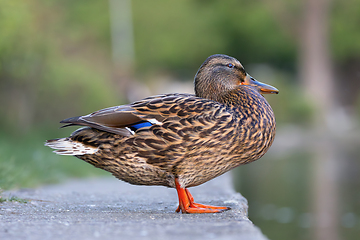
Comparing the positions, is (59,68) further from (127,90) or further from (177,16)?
(177,16)

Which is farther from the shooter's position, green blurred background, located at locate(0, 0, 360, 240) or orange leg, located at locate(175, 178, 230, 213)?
green blurred background, located at locate(0, 0, 360, 240)

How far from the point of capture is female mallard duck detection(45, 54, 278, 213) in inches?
140

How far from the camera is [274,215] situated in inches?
297

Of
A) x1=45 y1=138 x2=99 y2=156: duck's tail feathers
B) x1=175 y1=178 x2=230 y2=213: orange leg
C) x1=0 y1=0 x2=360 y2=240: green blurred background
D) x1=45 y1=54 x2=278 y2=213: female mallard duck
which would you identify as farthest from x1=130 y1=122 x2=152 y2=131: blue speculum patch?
x1=0 y1=0 x2=360 y2=240: green blurred background

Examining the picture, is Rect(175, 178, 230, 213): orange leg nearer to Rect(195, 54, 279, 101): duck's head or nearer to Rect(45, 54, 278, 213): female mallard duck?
Rect(45, 54, 278, 213): female mallard duck

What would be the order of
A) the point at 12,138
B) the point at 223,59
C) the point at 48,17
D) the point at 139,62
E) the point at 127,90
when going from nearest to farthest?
the point at 223,59
the point at 12,138
the point at 48,17
the point at 127,90
the point at 139,62

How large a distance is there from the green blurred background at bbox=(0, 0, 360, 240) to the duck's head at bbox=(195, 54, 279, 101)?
5.92 ft

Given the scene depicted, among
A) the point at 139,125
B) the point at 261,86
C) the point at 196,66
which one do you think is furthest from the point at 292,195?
the point at 196,66

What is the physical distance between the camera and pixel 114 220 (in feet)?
10.2

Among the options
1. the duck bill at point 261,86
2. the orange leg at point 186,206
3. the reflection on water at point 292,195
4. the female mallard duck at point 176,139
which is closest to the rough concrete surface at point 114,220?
the orange leg at point 186,206

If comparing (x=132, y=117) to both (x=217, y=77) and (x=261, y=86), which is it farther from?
(x=261, y=86)

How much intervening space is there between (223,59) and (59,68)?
29.0 feet

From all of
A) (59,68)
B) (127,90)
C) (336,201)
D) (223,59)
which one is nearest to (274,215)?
(336,201)

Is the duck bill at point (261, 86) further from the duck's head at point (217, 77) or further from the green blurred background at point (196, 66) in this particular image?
the green blurred background at point (196, 66)
